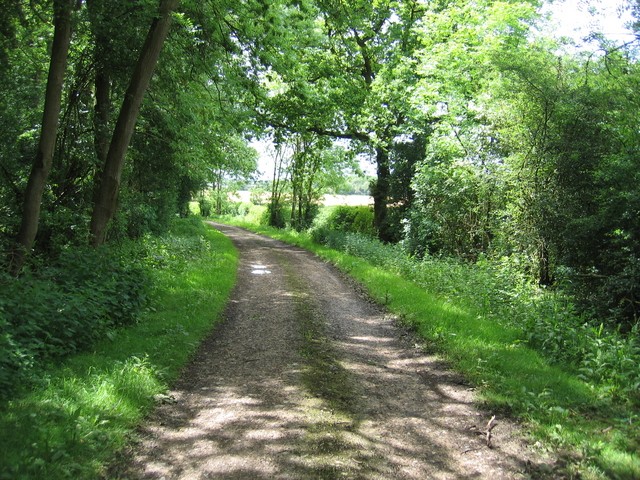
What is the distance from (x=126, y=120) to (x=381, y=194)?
14.2 m

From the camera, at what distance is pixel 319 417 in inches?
179

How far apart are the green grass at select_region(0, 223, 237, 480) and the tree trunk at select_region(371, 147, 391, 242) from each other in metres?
13.2

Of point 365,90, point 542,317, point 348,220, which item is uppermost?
point 365,90

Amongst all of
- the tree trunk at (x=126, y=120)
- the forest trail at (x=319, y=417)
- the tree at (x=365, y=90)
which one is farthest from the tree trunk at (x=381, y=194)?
the tree trunk at (x=126, y=120)

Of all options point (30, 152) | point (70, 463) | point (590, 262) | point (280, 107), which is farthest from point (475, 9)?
point (70, 463)

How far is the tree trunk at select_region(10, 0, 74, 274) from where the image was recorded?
7.28 metres

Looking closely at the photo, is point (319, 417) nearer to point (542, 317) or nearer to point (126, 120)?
point (542, 317)

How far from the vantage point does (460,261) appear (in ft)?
43.9

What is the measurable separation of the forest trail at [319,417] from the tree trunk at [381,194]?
13.0 m

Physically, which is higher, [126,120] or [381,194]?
[126,120]

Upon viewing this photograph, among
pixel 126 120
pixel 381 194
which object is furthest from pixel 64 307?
pixel 381 194

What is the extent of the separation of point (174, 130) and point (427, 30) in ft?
35.2

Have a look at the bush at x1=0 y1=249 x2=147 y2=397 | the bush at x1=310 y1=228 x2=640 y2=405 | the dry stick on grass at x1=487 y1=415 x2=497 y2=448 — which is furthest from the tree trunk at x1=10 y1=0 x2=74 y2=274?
the bush at x1=310 y1=228 x2=640 y2=405

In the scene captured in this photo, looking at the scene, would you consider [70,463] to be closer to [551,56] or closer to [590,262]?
[590,262]
